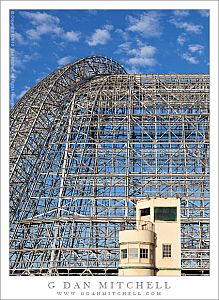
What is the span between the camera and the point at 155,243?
3756cm

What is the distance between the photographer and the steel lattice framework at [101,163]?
47625 mm

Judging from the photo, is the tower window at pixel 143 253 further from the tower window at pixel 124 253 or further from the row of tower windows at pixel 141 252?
the tower window at pixel 124 253

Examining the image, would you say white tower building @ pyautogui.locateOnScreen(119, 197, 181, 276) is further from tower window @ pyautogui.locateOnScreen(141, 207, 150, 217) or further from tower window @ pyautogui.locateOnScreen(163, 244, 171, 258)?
tower window @ pyautogui.locateOnScreen(141, 207, 150, 217)

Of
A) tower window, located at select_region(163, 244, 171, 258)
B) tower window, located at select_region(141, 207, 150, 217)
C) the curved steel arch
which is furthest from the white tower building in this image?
the curved steel arch

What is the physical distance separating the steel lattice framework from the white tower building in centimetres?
690

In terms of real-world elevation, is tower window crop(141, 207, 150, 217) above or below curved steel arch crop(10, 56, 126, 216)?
below

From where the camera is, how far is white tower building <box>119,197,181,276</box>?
36344 mm

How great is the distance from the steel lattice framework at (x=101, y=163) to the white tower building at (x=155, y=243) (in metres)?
6.90

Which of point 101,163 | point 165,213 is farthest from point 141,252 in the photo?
point 101,163

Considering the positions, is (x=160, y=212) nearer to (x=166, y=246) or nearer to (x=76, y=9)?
(x=166, y=246)

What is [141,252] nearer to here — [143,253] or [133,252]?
[143,253]

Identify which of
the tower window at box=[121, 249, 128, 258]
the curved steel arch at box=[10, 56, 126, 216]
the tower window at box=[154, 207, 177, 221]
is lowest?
the tower window at box=[121, 249, 128, 258]

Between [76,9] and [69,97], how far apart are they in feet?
112

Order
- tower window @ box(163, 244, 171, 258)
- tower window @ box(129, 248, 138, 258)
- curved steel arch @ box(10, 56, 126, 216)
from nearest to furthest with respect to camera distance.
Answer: tower window @ box(129, 248, 138, 258) → tower window @ box(163, 244, 171, 258) → curved steel arch @ box(10, 56, 126, 216)
